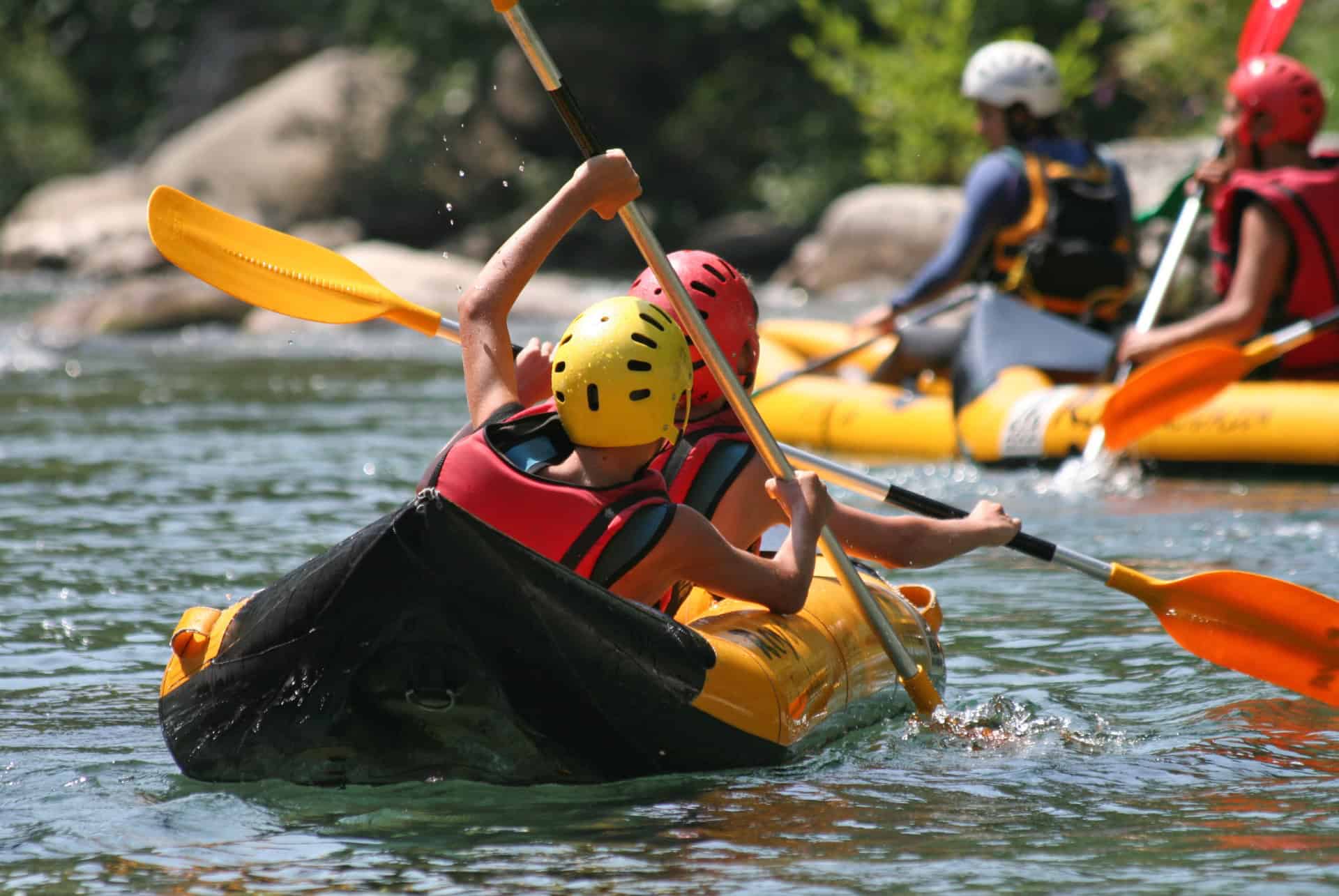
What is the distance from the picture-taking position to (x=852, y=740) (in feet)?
12.7

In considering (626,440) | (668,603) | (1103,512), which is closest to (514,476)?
(626,440)

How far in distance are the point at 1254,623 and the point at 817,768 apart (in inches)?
48.7

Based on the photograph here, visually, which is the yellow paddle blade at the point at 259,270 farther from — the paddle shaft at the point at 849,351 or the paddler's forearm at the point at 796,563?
the paddle shaft at the point at 849,351

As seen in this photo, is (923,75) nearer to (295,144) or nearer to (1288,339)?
(295,144)

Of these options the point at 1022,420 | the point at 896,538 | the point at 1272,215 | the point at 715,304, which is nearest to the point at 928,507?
the point at 896,538

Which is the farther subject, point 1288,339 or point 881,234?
point 881,234

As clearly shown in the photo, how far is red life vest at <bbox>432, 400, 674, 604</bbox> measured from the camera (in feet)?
10.6

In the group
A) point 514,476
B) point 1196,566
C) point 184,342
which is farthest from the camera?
point 184,342

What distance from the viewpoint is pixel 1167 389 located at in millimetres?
6625

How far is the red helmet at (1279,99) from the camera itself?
688 centimetres

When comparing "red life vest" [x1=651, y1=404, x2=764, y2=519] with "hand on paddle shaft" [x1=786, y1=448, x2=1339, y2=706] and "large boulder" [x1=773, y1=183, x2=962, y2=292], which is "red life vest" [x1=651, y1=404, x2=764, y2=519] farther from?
"large boulder" [x1=773, y1=183, x2=962, y2=292]

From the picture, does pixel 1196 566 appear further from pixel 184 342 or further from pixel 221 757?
pixel 184 342

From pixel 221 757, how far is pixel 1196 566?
11.2ft

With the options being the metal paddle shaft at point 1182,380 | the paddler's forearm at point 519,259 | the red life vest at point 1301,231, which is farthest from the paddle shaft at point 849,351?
the paddler's forearm at point 519,259
